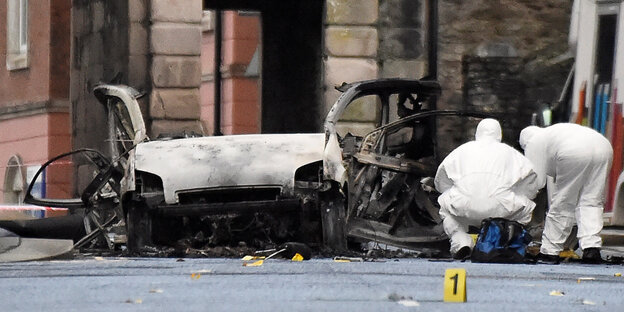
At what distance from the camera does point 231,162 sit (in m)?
17.2

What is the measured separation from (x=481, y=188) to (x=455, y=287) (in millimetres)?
5932

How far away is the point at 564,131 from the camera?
18.2 meters

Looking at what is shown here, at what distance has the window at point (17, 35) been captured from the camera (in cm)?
4353

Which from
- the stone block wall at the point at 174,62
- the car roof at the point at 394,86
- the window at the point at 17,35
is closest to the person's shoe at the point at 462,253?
the car roof at the point at 394,86

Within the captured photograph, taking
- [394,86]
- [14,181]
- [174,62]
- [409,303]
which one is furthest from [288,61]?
[409,303]

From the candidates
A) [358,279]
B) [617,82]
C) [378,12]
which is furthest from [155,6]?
[358,279]

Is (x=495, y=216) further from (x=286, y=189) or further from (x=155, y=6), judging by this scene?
(x=155, y=6)

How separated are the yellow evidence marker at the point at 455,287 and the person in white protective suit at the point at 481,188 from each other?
19.0 feet

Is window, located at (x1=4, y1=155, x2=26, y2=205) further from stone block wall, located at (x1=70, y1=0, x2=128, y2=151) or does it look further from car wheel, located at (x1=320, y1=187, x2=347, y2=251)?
car wheel, located at (x1=320, y1=187, x2=347, y2=251)

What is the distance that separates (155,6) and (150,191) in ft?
25.7

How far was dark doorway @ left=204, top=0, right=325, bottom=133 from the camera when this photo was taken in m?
29.3

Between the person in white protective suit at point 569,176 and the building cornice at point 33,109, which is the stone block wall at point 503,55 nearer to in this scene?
the person in white protective suit at point 569,176

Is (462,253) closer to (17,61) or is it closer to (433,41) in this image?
(433,41)

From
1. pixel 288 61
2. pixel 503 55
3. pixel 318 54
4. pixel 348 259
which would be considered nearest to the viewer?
pixel 348 259
